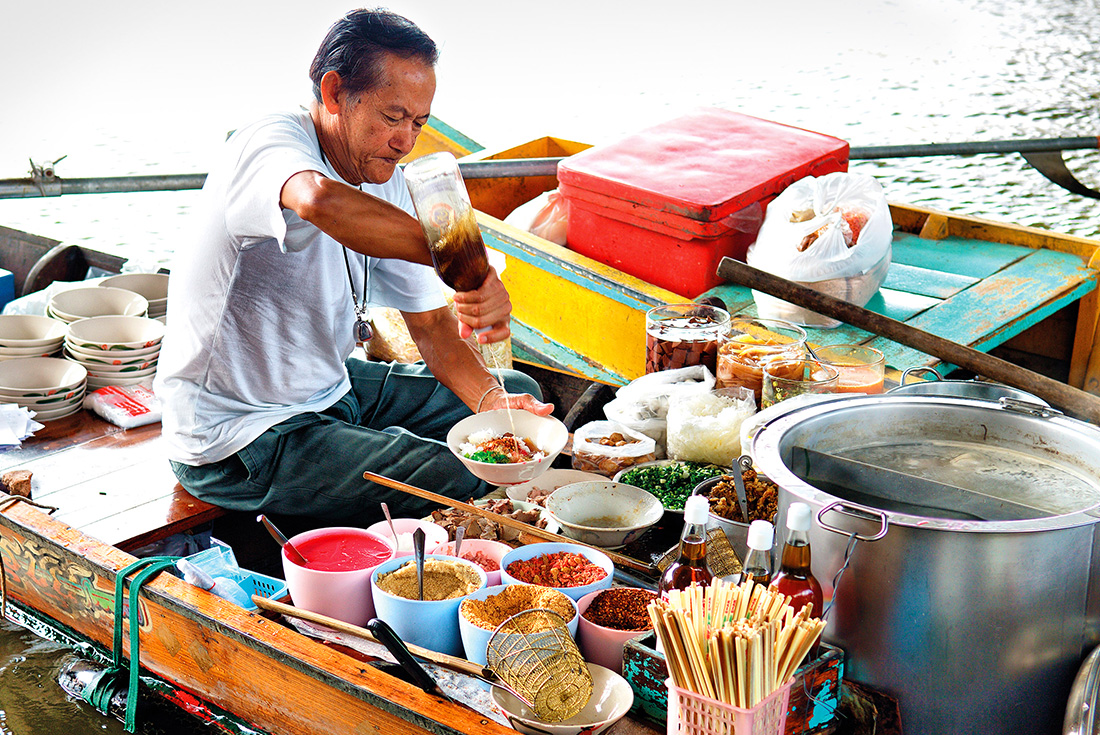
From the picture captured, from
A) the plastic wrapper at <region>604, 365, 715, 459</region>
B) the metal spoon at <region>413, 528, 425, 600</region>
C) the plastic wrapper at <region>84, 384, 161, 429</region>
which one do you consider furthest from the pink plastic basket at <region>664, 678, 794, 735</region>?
the plastic wrapper at <region>84, 384, 161, 429</region>

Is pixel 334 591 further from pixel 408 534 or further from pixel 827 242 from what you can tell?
pixel 827 242

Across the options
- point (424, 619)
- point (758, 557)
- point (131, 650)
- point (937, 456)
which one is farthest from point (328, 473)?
point (937, 456)

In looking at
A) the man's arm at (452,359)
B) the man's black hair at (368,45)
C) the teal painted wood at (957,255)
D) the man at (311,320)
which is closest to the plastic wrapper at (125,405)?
the man at (311,320)

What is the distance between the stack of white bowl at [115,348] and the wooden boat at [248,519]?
195 millimetres

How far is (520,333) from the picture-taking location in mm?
4094

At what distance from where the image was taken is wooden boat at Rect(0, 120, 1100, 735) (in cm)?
190

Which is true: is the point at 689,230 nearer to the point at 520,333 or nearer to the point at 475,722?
the point at 520,333

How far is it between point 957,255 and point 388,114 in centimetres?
253

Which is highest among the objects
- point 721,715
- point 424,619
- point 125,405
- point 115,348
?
point 721,715

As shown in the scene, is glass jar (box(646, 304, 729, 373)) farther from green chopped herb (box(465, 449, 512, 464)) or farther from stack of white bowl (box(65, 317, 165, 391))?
stack of white bowl (box(65, 317, 165, 391))

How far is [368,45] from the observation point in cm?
227

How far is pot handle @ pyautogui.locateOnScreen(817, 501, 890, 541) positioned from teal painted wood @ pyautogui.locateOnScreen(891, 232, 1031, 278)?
246cm

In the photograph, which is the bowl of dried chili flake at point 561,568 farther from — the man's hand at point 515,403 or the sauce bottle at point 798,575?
the man's hand at point 515,403

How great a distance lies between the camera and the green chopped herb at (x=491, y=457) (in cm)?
239
